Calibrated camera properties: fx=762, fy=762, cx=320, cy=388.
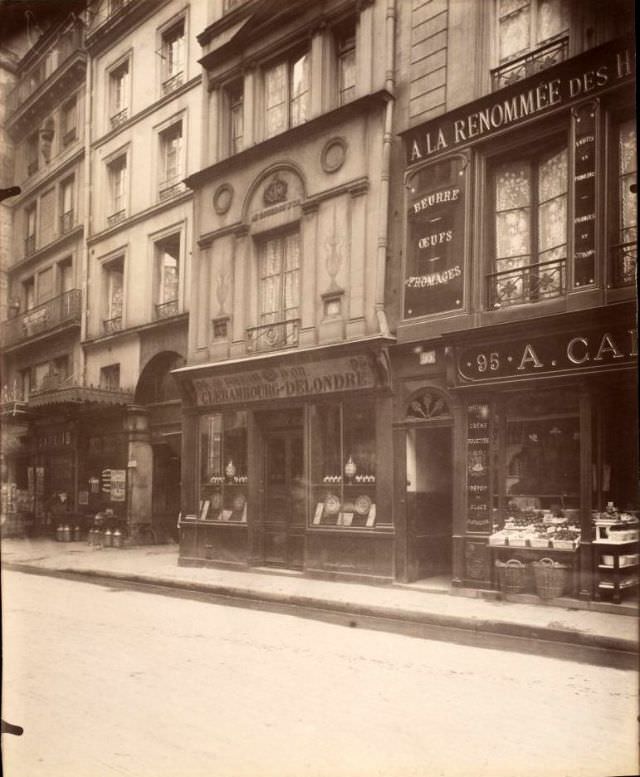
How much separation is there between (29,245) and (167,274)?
2.36 meters

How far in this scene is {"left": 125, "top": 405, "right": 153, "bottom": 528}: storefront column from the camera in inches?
236

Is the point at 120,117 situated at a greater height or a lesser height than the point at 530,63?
lesser

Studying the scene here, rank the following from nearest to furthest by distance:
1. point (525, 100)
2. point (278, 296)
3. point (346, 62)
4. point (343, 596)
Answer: point (525, 100) < point (343, 596) < point (346, 62) < point (278, 296)

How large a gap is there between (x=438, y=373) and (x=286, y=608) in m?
3.00

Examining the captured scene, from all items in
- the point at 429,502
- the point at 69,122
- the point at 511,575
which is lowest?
the point at 511,575

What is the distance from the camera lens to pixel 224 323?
27.7 ft

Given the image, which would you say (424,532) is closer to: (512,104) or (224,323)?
(224,323)

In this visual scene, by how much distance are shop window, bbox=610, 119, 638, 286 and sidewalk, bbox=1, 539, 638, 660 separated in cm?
245

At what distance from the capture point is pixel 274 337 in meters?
8.62

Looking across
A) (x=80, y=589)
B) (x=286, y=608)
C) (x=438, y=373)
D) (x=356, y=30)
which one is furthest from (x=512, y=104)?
(x=80, y=589)

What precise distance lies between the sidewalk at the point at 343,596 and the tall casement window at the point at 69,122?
8.32 ft

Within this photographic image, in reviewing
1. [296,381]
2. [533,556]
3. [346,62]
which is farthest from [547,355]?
[346,62]

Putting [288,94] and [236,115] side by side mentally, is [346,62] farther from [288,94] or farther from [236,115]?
[236,115]

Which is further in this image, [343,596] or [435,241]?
[435,241]
